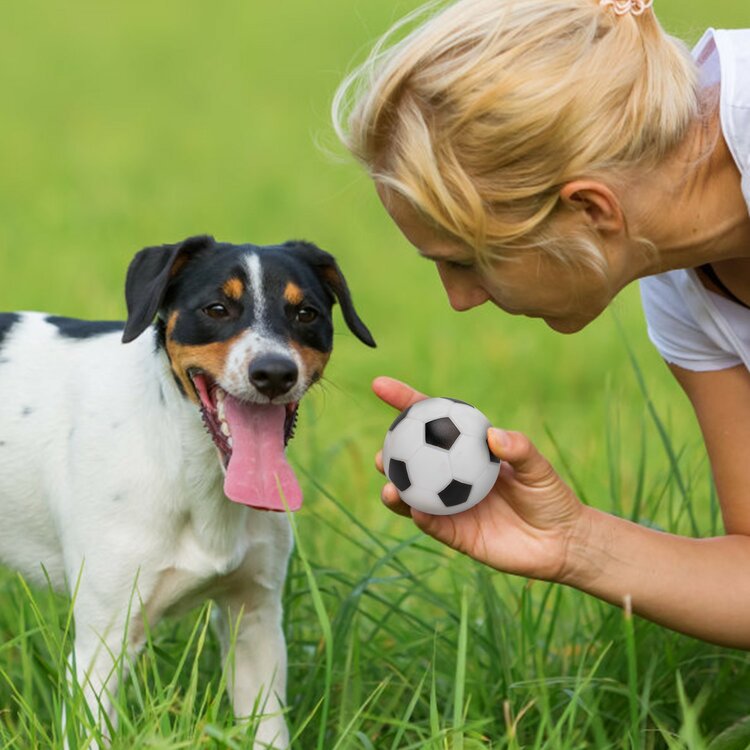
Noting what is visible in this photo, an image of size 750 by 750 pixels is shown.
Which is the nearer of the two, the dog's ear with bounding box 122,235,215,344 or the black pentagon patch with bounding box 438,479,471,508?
the black pentagon patch with bounding box 438,479,471,508

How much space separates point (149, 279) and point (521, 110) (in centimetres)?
95

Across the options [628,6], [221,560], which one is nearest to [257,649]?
[221,560]

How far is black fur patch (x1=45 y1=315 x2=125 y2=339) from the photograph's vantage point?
12.7 feet

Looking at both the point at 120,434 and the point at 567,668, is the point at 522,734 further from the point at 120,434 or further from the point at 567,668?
the point at 120,434

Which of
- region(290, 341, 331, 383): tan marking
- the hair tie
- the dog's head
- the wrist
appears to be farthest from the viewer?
region(290, 341, 331, 383): tan marking

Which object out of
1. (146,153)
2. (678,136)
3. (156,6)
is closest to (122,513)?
(678,136)

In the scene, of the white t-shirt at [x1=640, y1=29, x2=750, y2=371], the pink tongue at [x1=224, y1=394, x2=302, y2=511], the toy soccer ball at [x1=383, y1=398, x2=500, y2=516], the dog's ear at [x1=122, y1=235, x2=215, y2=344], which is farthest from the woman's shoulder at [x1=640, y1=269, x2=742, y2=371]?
the dog's ear at [x1=122, y1=235, x2=215, y2=344]

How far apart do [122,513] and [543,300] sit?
106cm

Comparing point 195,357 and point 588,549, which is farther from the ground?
point 195,357

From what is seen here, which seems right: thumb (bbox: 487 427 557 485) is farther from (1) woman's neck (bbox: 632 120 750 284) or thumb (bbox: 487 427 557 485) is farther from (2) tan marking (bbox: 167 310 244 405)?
(2) tan marking (bbox: 167 310 244 405)

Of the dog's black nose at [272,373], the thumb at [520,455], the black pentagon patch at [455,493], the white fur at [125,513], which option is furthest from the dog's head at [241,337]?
the thumb at [520,455]

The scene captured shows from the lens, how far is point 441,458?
3.10 m

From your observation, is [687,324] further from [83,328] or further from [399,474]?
[83,328]

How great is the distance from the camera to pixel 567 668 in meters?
3.85
